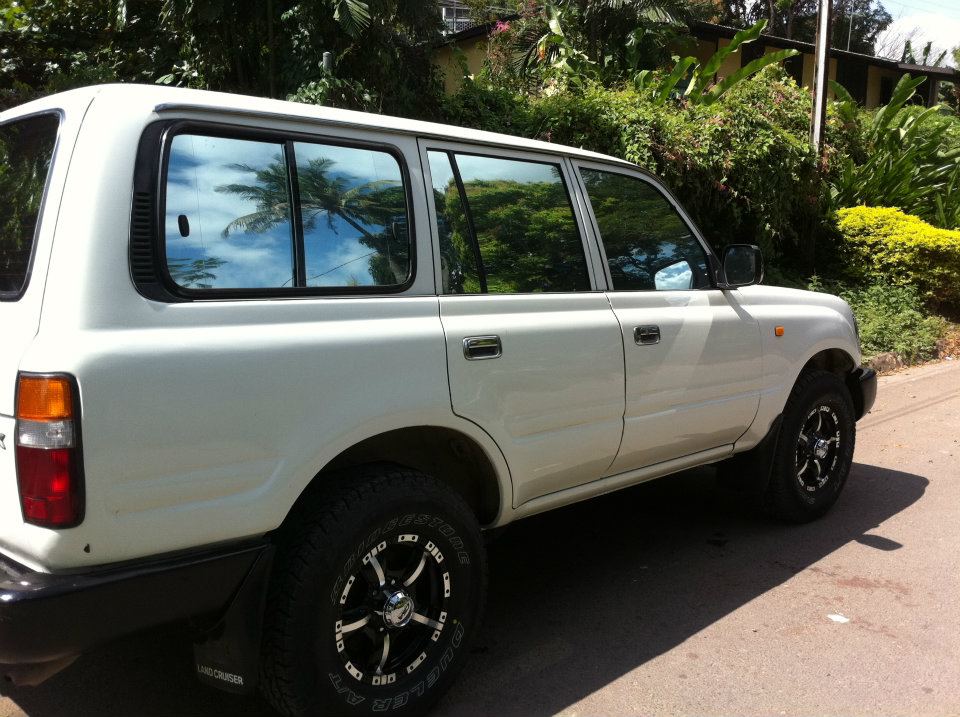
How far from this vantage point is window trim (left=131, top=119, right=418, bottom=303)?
7.82 feet

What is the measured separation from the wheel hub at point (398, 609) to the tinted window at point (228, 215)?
103 centimetres

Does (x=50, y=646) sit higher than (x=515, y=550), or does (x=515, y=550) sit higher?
(x=50, y=646)

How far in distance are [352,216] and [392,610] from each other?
49.5 inches

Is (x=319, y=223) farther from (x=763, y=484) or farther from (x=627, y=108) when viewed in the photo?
(x=627, y=108)

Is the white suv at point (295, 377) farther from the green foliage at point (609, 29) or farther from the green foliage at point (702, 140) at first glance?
the green foliage at point (609, 29)

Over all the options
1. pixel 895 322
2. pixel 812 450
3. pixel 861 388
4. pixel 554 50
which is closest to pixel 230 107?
pixel 812 450

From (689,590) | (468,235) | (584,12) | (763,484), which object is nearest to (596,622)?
(689,590)

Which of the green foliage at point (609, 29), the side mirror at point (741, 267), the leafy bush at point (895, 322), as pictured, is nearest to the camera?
the side mirror at point (741, 267)

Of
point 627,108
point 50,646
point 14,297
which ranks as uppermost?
point 627,108

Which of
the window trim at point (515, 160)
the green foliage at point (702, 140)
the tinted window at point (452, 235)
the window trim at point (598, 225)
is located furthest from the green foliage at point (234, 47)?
the tinted window at point (452, 235)

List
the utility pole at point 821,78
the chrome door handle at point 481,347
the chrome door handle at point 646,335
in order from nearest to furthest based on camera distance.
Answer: the chrome door handle at point 481,347 → the chrome door handle at point 646,335 → the utility pole at point 821,78

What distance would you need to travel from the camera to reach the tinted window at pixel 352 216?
2.75 m

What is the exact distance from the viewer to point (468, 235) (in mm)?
3219

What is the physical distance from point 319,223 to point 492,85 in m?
7.65
